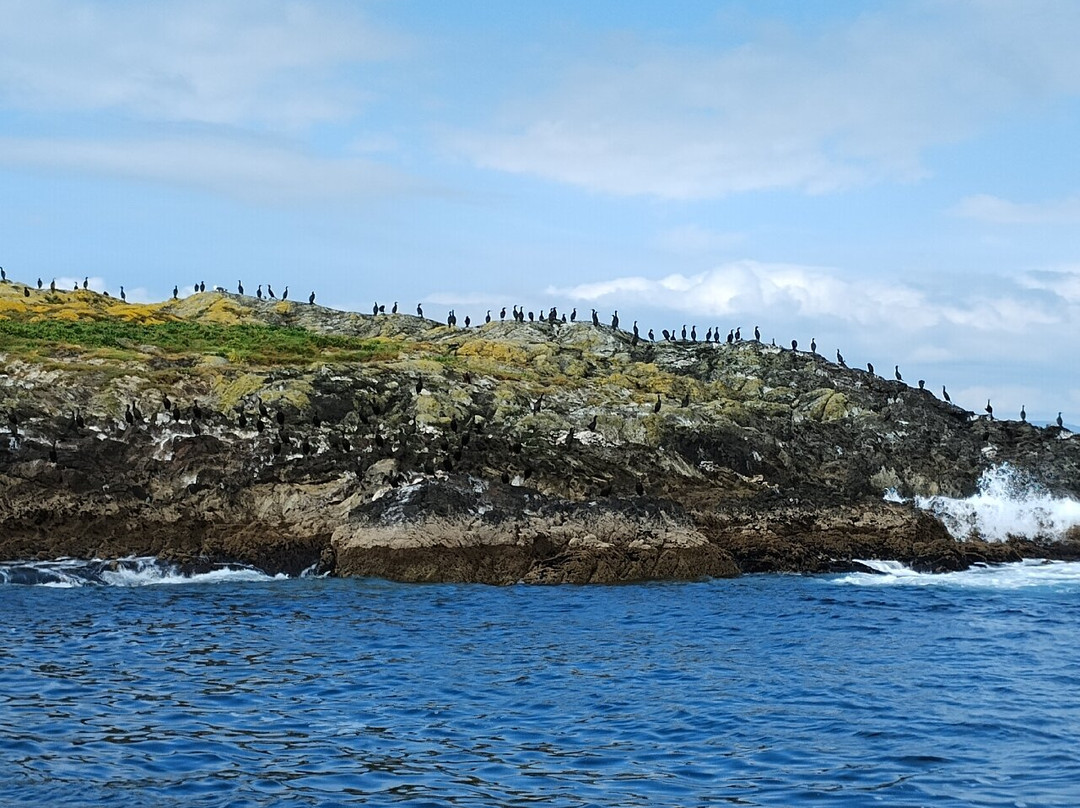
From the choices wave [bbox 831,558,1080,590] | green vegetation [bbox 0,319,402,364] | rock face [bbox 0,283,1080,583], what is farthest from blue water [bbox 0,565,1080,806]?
green vegetation [bbox 0,319,402,364]

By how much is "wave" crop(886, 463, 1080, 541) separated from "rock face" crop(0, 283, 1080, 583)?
139 cm

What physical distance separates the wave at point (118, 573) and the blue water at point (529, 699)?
2093mm

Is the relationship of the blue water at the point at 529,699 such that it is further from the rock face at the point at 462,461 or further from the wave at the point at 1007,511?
the wave at the point at 1007,511

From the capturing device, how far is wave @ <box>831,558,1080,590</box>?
53312mm

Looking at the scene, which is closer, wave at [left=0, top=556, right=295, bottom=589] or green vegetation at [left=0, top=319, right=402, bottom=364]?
wave at [left=0, top=556, right=295, bottom=589]

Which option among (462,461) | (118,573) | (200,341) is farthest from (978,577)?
(200,341)

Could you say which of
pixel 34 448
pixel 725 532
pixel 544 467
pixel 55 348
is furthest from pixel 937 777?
pixel 55 348

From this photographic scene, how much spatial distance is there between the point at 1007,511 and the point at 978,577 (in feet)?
53.6

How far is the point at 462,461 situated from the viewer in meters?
61.9

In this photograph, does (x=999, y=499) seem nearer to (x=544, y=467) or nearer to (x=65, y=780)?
(x=544, y=467)

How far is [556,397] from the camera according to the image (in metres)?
75.9

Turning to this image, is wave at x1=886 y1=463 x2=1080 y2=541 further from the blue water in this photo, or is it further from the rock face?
the blue water

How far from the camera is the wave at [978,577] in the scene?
5331 cm

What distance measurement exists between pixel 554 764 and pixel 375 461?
39.2 meters
